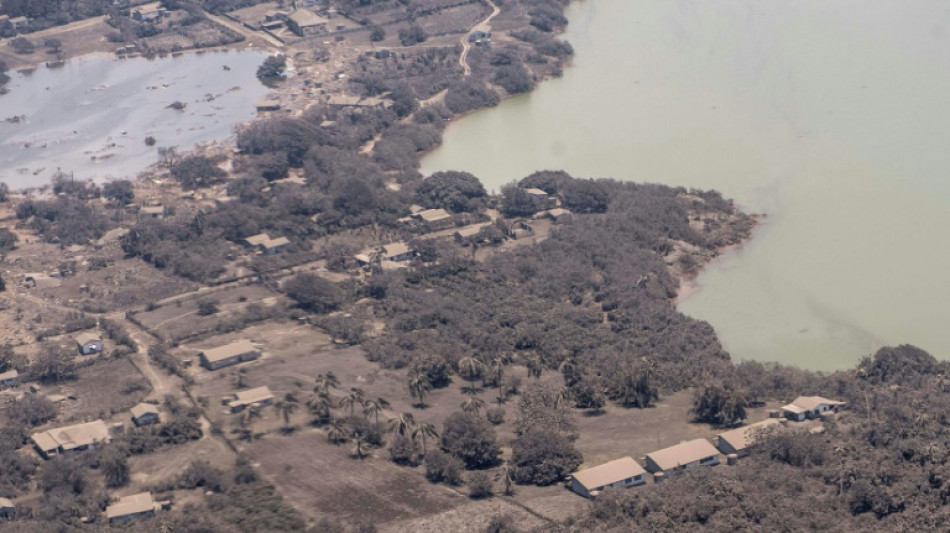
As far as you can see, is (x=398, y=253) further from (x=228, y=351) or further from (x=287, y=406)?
(x=287, y=406)

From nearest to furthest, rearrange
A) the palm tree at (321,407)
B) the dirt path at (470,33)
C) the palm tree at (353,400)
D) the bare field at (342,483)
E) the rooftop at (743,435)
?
1. the bare field at (342,483)
2. the rooftop at (743,435)
3. the palm tree at (321,407)
4. the palm tree at (353,400)
5. the dirt path at (470,33)

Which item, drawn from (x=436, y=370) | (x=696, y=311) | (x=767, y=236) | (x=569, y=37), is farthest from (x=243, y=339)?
(x=569, y=37)

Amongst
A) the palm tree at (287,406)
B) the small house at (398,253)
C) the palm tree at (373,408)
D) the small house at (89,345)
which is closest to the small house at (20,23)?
the small house at (398,253)

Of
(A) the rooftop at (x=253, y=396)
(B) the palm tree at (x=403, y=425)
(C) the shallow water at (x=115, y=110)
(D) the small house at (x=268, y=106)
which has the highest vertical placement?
(B) the palm tree at (x=403, y=425)

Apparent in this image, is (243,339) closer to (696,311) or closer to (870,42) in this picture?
(696,311)

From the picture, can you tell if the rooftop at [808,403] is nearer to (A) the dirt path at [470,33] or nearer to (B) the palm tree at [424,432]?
(B) the palm tree at [424,432]

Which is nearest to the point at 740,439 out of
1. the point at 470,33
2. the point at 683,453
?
the point at 683,453

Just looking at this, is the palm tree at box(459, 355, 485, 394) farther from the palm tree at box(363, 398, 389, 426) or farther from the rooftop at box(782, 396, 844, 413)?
the rooftop at box(782, 396, 844, 413)
